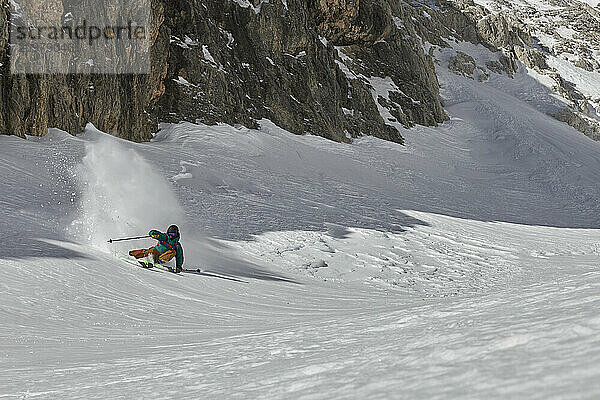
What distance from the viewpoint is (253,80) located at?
29.2 meters

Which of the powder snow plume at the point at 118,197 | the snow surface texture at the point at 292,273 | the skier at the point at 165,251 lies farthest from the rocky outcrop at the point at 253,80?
the skier at the point at 165,251

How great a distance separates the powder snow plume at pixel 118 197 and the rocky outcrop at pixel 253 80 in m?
2.10

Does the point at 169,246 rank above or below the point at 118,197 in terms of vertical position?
below

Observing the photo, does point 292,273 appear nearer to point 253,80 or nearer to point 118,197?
point 118,197

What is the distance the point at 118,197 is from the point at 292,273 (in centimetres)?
485

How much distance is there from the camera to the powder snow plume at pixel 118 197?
1157 centimetres

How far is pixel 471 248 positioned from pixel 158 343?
12.0 metres

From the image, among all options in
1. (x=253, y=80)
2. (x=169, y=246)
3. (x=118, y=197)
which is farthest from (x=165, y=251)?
(x=253, y=80)

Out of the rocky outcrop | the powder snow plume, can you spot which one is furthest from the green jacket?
the rocky outcrop

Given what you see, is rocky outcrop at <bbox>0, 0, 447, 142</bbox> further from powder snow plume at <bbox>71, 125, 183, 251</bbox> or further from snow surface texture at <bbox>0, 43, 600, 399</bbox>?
powder snow plume at <bbox>71, 125, 183, 251</bbox>

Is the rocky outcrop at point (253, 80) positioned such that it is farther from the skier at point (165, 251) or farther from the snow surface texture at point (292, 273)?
the skier at point (165, 251)

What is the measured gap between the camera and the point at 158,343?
5.39 metres

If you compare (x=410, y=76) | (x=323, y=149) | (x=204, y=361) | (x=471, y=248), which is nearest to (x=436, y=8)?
(x=410, y=76)

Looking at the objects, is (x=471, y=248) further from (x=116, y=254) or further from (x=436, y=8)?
(x=436, y=8)
